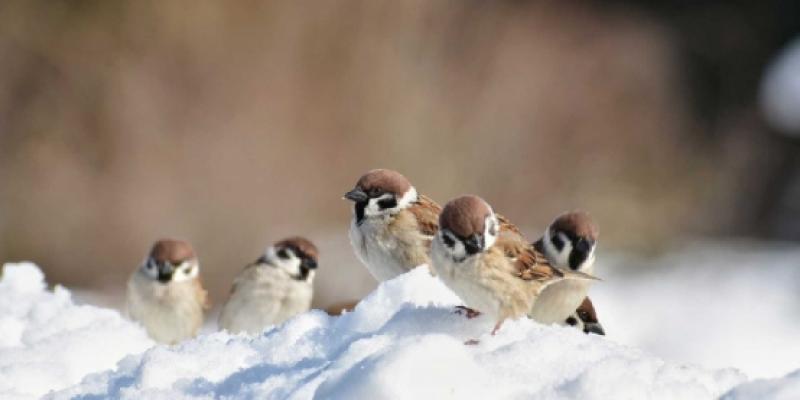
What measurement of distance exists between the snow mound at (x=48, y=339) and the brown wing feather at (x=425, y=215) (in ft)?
3.11

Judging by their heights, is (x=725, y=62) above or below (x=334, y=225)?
above

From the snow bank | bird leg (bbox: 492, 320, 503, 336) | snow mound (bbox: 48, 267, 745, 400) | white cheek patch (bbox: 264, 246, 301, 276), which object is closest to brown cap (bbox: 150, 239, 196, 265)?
white cheek patch (bbox: 264, 246, 301, 276)

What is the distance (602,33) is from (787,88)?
1.92m

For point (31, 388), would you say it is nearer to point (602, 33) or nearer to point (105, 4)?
point (105, 4)

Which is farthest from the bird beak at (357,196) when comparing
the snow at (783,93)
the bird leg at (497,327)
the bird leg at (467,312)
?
the snow at (783,93)

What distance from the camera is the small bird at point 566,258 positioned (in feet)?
13.4

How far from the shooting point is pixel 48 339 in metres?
Result: 4.09

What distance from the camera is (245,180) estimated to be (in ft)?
35.5

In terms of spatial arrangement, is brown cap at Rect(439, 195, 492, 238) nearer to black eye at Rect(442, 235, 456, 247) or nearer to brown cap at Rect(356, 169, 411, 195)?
black eye at Rect(442, 235, 456, 247)

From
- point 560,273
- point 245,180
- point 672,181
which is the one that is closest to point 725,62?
point 672,181

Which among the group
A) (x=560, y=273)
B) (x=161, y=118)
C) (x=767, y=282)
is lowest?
(x=767, y=282)

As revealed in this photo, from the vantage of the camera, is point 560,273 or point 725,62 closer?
point 560,273

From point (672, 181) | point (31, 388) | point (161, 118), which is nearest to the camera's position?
point (31, 388)

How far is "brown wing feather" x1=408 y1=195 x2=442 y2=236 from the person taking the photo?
13.8 ft
